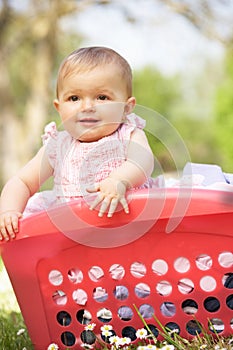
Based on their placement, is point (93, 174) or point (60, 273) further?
point (93, 174)

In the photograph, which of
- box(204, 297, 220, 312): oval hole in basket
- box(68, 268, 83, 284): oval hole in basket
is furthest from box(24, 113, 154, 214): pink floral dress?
box(204, 297, 220, 312): oval hole in basket

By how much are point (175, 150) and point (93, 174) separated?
18cm

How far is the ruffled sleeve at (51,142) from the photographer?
149cm

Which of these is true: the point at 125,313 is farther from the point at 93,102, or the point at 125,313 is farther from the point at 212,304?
the point at 93,102

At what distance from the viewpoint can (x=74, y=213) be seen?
A: 3.89ft

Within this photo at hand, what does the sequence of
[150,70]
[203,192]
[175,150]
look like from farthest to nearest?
1. [150,70]
2. [175,150]
3. [203,192]

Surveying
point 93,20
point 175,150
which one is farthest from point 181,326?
point 93,20

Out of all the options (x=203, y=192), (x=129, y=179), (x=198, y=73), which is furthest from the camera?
(x=198, y=73)

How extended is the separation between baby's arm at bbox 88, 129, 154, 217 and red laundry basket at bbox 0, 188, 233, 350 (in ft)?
0.08

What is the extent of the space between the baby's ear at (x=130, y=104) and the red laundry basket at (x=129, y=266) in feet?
1.10

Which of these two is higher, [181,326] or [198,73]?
[181,326]

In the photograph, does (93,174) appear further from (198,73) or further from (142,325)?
(198,73)

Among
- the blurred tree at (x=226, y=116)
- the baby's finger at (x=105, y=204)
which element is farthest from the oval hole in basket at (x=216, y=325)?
the blurred tree at (x=226, y=116)

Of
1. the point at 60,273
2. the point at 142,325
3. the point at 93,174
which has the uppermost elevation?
the point at 93,174
